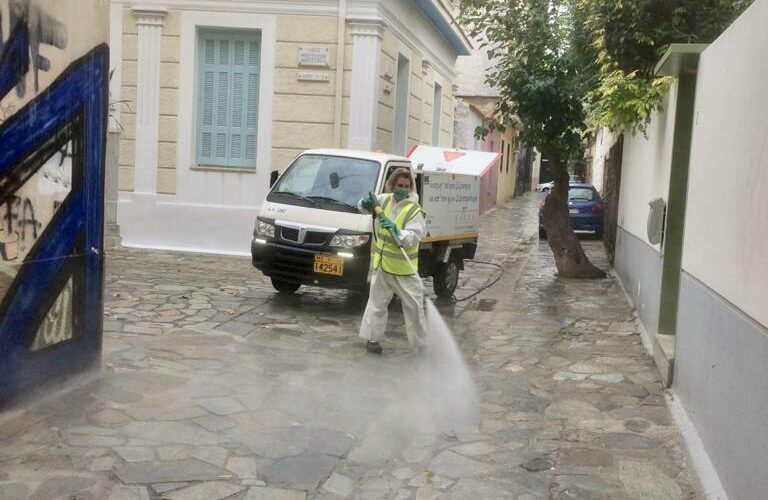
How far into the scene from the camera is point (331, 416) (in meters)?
6.05

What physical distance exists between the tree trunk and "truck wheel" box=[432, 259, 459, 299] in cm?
322

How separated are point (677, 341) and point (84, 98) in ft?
15.9

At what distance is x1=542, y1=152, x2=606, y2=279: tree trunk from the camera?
14164 mm

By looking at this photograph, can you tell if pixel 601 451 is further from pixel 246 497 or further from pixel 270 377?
pixel 270 377

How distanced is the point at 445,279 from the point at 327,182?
218 centimetres

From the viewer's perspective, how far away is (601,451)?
550 cm

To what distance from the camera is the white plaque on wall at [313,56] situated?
14.3 m

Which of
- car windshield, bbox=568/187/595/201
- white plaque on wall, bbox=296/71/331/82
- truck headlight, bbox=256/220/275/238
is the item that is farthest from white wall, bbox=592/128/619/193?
truck headlight, bbox=256/220/275/238

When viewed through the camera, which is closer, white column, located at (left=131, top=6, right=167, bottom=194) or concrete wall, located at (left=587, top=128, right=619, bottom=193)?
white column, located at (left=131, top=6, right=167, bottom=194)

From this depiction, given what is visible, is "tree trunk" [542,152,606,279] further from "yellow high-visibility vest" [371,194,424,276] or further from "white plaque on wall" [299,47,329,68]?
"yellow high-visibility vest" [371,194,424,276]

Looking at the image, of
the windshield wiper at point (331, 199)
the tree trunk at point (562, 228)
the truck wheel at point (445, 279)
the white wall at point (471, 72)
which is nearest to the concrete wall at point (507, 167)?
the white wall at point (471, 72)

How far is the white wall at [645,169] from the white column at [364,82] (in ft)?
13.8

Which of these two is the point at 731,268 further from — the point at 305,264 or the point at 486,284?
the point at 486,284

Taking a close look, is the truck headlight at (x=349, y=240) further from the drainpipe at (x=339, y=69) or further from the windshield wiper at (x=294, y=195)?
the drainpipe at (x=339, y=69)
